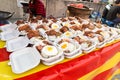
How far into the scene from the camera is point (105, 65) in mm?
1729

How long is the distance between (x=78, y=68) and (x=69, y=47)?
0.63 ft

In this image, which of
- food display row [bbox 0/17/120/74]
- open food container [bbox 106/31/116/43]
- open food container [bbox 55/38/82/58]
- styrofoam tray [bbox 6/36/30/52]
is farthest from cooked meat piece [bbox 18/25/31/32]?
open food container [bbox 106/31/116/43]

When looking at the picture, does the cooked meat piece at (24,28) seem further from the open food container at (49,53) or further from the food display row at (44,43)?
the open food container at (49,53)

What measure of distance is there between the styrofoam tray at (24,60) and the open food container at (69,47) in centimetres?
25

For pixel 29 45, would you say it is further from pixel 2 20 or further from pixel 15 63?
pixel 2 20

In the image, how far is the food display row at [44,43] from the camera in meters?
1.14

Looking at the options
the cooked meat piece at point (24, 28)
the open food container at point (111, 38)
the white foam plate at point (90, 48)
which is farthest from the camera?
the open food container at point (111, 38)

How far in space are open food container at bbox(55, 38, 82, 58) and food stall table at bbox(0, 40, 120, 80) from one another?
4 cm

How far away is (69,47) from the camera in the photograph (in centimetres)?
133

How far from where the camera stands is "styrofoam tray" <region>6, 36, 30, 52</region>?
51.3 inches

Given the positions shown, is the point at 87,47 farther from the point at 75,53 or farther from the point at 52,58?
the point at 52,58

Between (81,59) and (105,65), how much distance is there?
49 centimetres

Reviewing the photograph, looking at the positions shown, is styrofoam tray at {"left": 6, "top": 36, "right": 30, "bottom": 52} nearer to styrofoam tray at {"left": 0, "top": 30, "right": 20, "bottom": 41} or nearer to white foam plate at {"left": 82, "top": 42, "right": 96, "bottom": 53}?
styrofoam tray at {"left": 0, "top": 30, "right": 20, "bottom": 41}

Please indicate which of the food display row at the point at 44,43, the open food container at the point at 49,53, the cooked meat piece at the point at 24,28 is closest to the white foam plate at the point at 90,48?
the food display row at the point at 44,43
